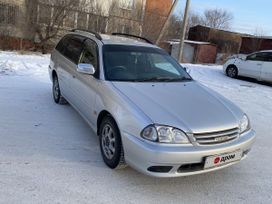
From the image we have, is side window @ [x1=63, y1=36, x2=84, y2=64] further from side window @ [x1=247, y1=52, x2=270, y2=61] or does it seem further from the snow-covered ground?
side window @ [x1=247, y1=52, x2=270, y2=61]

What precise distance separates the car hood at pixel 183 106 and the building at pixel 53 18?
52.5ft

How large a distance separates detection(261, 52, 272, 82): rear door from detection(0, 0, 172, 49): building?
11.3 m

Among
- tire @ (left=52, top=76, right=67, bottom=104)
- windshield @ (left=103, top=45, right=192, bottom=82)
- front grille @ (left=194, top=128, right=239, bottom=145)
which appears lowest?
tire @ (left=52, top=76, right=67, bottom=104)

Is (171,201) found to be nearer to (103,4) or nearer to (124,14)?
(103,4)

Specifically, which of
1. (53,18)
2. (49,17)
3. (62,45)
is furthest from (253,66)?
(49,17)

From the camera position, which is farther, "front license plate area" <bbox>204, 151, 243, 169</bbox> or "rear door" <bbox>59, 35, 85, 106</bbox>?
"rear door" <bbox>59, 35, 85, 106</bbox>

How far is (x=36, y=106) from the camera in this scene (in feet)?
19.3

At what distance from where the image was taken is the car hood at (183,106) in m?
3.25

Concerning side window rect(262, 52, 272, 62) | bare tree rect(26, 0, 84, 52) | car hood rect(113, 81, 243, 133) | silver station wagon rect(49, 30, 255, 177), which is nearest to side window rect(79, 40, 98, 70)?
silver station wagon rect(49, 30, 255, 177)

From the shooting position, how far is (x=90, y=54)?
4730 millimetres

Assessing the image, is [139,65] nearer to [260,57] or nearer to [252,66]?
[252,66]

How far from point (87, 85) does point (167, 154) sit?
1.88m

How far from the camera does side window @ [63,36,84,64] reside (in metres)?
5.18

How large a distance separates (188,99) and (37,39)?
17.0 m
